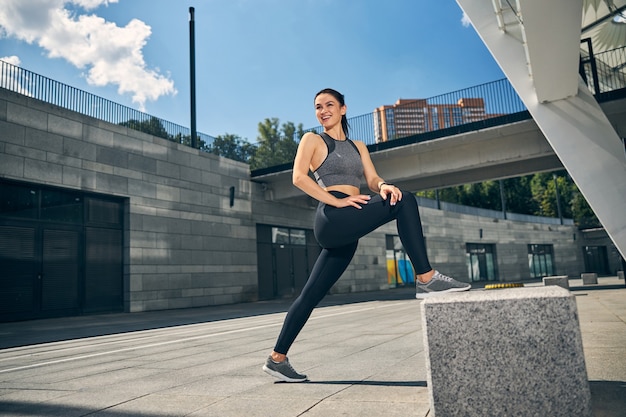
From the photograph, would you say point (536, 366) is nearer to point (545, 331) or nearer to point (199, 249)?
point (545, 331)

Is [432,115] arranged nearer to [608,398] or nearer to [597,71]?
[597,71]

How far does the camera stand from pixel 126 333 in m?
9.21

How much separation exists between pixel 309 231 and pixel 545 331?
75.3 ft

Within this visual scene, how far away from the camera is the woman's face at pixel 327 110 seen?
10.9 feet

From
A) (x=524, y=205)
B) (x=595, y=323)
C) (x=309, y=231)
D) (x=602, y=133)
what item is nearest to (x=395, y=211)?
(x=595, y=323)

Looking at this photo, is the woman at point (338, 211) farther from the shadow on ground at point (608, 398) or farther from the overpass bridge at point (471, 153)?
the overpass bridge at point (471, 153)

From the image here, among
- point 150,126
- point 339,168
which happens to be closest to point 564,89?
point 339,168

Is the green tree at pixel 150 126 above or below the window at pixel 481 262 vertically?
above

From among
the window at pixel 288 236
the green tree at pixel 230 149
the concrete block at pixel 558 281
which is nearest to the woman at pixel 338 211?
the concrete block at pixel 558 281

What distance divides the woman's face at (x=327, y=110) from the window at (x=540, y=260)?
42732 mm

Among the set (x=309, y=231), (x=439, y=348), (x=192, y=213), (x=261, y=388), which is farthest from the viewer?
(x=309, y=231)

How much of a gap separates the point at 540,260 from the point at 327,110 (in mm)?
44942

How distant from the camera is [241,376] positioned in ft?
12.5

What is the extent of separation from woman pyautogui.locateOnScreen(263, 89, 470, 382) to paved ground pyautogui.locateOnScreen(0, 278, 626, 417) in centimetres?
49
